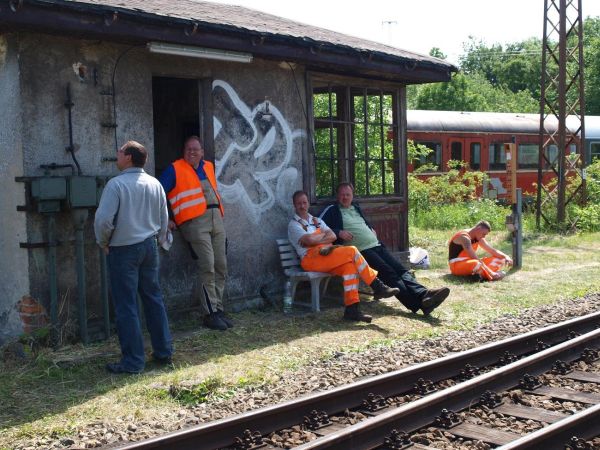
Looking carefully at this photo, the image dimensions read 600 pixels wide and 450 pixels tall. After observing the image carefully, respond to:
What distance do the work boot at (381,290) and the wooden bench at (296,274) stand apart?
55 cm

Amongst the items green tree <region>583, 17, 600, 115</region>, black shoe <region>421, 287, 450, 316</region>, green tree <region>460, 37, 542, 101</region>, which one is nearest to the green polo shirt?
black shoe <region>421, 287, 450, 316</region>

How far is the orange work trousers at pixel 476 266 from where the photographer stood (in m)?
11.6

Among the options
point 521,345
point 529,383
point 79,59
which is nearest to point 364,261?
point 521,345

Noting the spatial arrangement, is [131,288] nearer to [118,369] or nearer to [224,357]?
[118,369]

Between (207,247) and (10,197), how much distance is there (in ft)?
6.57

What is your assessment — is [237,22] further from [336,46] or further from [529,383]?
[529,383]

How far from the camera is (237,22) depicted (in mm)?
8469

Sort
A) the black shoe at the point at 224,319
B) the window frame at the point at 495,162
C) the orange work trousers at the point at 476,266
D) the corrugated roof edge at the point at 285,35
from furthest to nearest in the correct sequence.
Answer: the window frame at the point at 495,162
the orange work trousers at the point at 476,266
the black shoe at the point at 224,319
the corrugated roof edge at the point at 285,35

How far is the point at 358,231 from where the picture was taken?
9609 mm

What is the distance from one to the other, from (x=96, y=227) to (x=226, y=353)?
5.80 ft

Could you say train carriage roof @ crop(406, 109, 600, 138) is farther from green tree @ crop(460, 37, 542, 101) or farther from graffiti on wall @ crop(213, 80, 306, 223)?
green tree @ crop(460, 37, 542, 101)

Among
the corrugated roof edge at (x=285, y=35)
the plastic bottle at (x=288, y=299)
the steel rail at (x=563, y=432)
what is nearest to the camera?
the steel rail at (x=563, y=432)

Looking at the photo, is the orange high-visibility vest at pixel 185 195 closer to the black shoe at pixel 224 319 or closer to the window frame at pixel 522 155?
the black shoe at pixel 224 319

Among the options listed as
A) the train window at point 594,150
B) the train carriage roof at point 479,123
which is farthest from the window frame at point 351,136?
the train window at point 594,150
